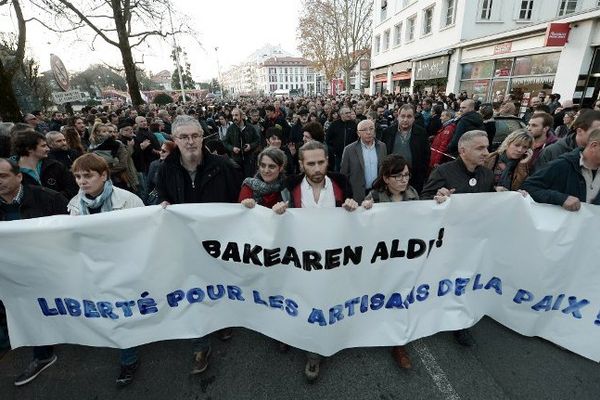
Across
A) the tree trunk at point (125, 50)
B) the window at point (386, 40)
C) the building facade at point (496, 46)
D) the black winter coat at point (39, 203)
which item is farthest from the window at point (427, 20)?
the black winter coat at point (39, 203)

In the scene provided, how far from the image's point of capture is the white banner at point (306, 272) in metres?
Result: 2.27

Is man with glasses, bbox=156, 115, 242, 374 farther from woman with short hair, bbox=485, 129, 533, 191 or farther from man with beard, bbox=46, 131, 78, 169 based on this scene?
woman with short hair, bbox=485, 129, 533, 191

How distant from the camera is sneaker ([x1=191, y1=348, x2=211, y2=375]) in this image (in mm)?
2510

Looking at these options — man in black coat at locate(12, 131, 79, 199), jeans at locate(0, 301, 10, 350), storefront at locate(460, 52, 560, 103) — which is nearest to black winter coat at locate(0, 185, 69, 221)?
man in black coat at locate(12, 131, 79, 199)

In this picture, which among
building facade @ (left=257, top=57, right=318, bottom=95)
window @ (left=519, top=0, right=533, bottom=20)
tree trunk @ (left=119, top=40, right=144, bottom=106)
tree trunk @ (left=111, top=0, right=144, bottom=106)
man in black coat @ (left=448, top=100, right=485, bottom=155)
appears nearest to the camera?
man in black coat @ (left=448, top=100, right=485, bottom=155)

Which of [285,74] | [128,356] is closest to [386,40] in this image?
[128,356]

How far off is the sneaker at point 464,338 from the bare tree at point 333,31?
3581 centimetres

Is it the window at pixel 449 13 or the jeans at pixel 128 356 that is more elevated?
the window at pixel 449 13

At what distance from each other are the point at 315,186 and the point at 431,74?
21441mm

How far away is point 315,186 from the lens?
260cm

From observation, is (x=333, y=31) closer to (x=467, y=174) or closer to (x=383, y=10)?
(x=383, y=10)

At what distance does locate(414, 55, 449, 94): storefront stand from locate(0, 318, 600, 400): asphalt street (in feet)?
64.9

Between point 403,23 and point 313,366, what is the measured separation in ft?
92.8

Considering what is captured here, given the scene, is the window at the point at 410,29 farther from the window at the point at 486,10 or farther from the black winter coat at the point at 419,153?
the black winter coat at the point at 419,153
